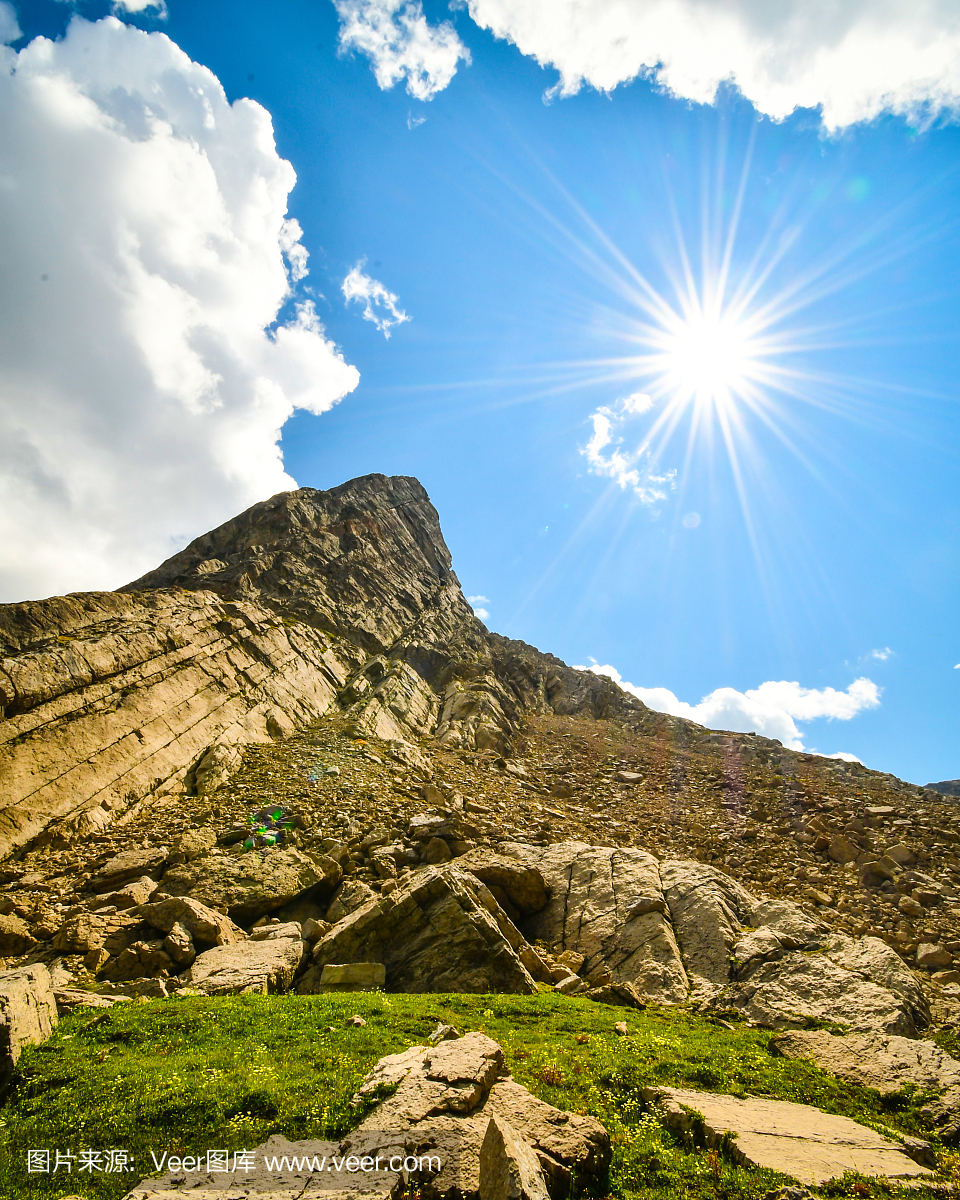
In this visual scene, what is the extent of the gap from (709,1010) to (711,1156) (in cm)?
1006

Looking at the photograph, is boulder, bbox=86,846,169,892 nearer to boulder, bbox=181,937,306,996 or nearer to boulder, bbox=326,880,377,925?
boulder, bbox=181,937,306,996

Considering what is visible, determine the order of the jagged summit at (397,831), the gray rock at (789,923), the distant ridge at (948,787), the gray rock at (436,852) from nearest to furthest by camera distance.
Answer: the jagged summit at (397,831) → the gray rock at (789,923) → the gray rock at (436,852) → the distant ridge at (948,787)

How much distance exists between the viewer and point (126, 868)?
21.9 meters

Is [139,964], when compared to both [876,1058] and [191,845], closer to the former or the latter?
[191,845]

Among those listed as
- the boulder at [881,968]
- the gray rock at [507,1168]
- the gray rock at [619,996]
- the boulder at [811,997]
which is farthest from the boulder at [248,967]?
the boulder at [881,968]

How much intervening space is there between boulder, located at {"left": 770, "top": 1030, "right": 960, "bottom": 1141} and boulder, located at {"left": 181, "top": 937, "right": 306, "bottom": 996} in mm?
14778

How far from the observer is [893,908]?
76.5 ft

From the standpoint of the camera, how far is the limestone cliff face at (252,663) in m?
28.0

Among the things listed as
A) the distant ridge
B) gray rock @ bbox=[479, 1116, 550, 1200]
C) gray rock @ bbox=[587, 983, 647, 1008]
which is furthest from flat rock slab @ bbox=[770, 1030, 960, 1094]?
the distant ridge

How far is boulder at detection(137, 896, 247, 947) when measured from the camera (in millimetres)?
18438

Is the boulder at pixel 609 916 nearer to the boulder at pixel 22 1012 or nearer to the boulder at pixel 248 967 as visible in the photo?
the boulder at pixel 248 967

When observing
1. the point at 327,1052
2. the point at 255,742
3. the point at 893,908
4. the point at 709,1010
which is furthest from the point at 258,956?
the point at 893,908

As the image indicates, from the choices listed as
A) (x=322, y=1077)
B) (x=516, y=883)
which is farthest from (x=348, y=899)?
(x=322, y=1077)

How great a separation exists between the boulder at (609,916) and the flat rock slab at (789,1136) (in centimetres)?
809
